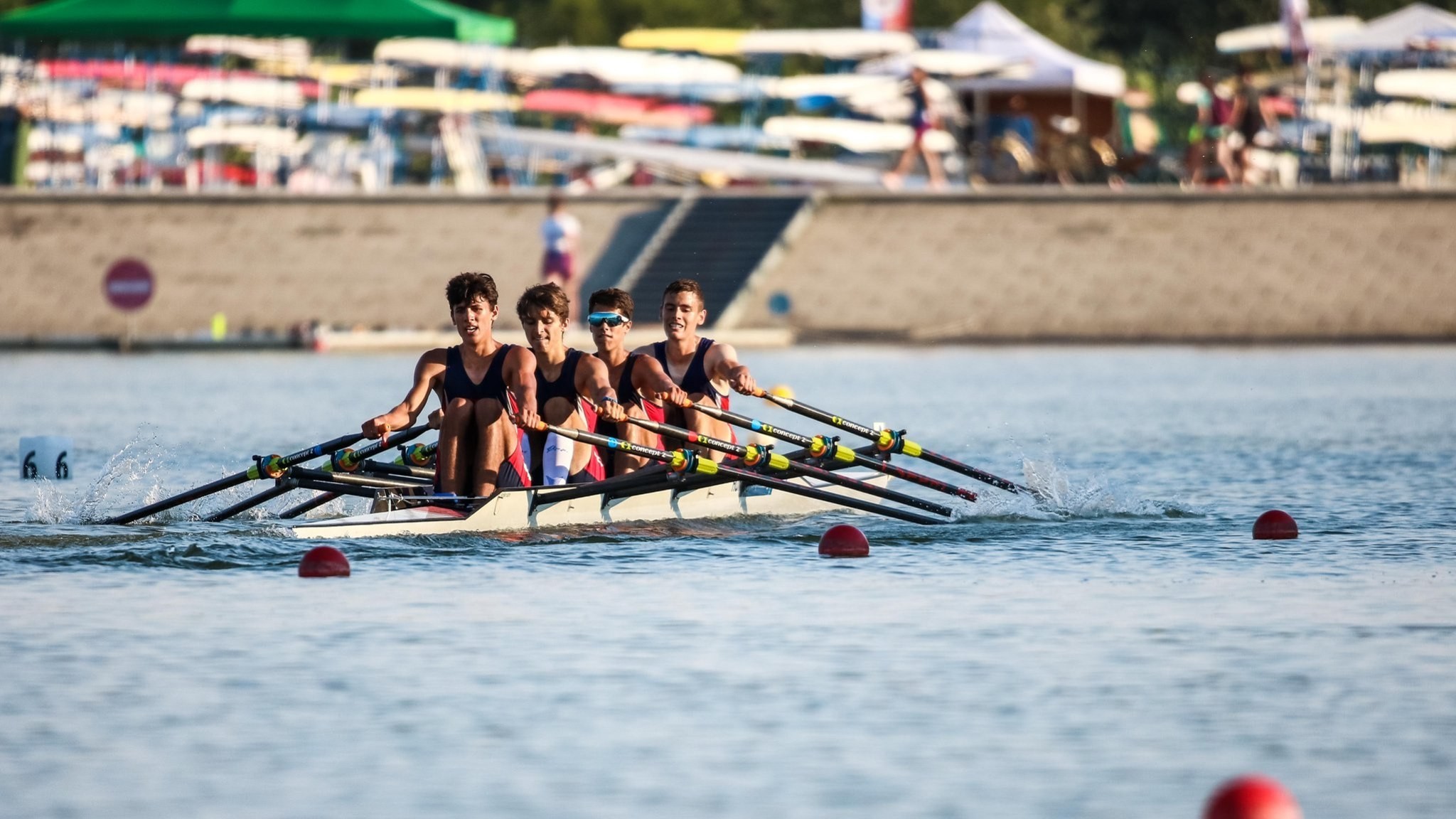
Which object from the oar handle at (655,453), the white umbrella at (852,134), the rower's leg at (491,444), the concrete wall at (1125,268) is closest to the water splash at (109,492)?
the rower's leg at (491,444)

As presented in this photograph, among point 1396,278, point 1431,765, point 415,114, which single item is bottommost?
point 1431,765

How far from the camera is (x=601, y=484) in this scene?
12.3 m

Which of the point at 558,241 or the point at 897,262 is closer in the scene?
the point at 558,241

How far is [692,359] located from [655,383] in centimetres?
61

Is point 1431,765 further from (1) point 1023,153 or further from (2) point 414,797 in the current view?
(1) point 1023,153

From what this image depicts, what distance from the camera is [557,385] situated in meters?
12.4

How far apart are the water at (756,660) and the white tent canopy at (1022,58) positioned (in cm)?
2144

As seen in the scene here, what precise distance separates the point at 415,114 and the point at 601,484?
937 inches

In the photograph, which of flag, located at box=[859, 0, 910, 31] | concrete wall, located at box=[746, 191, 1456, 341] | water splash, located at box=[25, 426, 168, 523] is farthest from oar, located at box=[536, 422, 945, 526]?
flag, located at box=[859, 0, 910, 31]

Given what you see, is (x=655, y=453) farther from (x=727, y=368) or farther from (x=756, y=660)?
(x=756, y=660)

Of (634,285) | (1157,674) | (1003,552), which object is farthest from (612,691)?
(634,285)

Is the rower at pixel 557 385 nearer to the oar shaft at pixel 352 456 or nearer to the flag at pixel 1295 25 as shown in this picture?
the oar shaft at pixel 352 456

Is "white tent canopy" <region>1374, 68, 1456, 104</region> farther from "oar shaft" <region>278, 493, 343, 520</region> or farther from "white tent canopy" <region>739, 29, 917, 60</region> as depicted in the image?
"oar shaft" <region>278, 493, 343, 520</region>

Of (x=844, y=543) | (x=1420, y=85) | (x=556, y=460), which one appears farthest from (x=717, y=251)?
(x=844, y=543)
